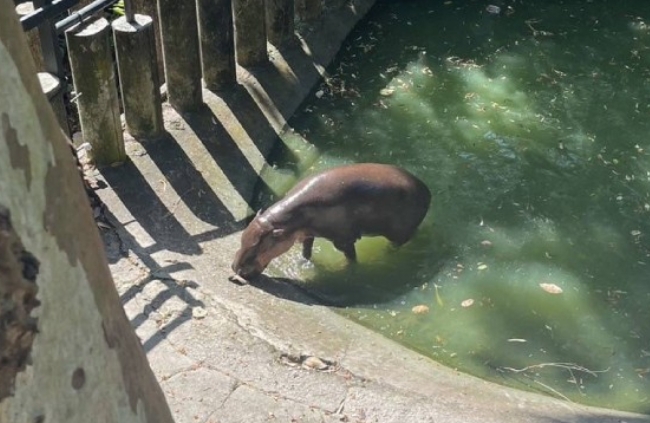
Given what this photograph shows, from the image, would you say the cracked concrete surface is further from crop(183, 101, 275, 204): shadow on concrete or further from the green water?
the green water

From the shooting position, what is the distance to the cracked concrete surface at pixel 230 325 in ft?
14.9

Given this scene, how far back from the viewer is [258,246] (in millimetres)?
5910

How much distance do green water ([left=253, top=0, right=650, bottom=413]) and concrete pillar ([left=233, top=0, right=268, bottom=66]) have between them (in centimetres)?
65

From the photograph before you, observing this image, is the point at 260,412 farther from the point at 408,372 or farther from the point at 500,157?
the point at 500,157

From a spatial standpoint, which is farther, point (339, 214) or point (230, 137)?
point (230, 137)

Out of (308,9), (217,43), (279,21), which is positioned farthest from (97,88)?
(308,9)

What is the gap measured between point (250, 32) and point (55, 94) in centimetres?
241

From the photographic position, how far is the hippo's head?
5887mm

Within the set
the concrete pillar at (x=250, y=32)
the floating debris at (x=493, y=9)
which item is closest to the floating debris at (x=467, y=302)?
the concrete pillar at (x=250, y=32)

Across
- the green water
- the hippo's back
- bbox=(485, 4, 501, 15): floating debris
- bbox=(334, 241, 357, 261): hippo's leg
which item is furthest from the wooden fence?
bbox=(485, 4, 501, 15): floating debris

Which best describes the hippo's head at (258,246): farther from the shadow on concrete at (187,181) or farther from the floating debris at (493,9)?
the floating debris at (493,9)

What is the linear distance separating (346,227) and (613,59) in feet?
13.6

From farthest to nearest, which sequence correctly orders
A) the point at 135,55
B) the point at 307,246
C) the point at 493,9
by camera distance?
the point at 493,9 → the point at 307,246 → the point at 135,55

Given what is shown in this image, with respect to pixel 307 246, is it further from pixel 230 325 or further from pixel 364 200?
pixel 230 325
